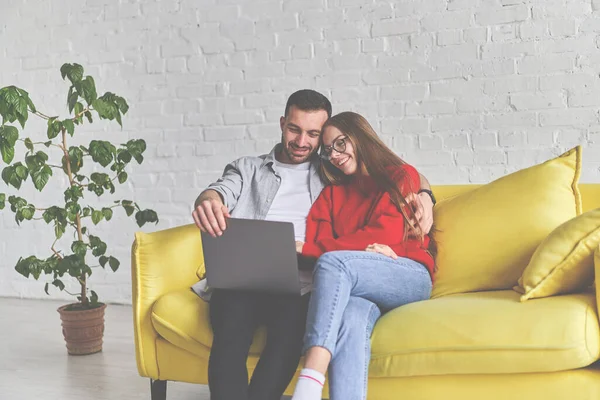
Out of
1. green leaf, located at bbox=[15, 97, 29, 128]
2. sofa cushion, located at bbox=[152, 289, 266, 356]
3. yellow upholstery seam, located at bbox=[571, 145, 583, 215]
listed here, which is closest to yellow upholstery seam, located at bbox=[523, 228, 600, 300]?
yellow upholstery seam, located at bbox=[571, 145, 583, 215]

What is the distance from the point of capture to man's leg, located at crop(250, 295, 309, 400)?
1972mm

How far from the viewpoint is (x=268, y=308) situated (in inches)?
85.3

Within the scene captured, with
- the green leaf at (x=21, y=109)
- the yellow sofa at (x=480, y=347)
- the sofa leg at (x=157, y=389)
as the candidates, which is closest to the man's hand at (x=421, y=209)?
the yellow sofa at (x=480, y=347)

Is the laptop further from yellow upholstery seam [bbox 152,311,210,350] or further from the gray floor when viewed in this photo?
the gray floor

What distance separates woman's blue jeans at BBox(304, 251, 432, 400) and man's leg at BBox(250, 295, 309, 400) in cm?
12

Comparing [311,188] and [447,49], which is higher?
[447,49]

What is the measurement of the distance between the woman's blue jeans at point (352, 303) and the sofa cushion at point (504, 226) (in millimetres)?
235

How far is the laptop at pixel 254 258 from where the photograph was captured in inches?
80.2

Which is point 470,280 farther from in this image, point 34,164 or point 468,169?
point 34,164

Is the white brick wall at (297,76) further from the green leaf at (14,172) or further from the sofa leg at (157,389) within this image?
the sofa leg at (157,389)

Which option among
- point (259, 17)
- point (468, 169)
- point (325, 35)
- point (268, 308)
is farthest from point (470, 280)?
point (259, 17)

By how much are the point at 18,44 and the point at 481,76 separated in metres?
2.88

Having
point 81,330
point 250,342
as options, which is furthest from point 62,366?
point 250,342

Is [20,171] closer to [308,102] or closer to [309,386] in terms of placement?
[308,102]
